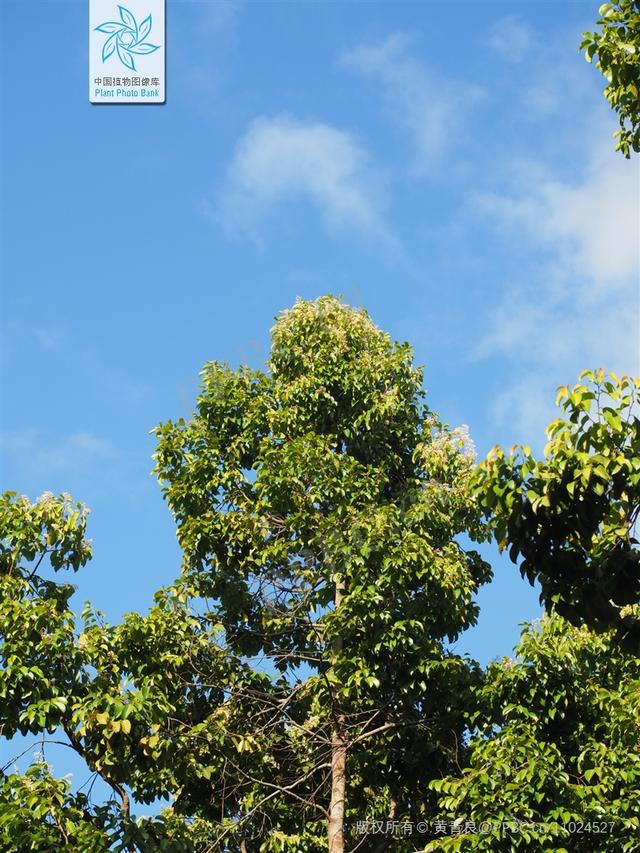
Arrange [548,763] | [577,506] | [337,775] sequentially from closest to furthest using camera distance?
1. [577,506]
2. [548,763]
3. [337,775]

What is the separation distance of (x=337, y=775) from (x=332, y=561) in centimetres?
294

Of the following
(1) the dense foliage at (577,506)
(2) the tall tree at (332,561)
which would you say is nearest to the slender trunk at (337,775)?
(2) the tall tree at (332,561)

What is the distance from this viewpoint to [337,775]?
16969 millimetres

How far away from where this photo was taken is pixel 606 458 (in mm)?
9883

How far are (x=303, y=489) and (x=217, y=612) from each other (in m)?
2.26

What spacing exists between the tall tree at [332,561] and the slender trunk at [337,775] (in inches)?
0.9

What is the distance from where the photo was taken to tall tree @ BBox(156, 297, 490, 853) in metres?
16.6

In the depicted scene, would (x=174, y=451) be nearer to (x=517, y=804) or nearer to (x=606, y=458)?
(x=517, y=804)

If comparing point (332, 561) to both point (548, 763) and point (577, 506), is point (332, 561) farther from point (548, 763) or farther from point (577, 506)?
point (577, 506)

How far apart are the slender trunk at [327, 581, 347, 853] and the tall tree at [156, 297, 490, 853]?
0.02m

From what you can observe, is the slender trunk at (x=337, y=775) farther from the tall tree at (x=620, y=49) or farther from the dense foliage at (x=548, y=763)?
the tall tree at (x=620, y=49)

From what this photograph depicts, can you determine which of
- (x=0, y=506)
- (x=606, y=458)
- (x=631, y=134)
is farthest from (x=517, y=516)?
(x=0, y=506)

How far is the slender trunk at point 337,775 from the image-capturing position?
16547 mm

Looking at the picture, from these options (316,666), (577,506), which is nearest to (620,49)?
(577,506)
